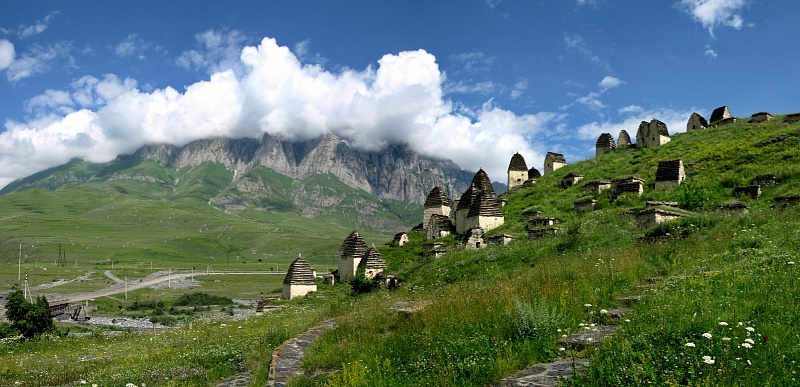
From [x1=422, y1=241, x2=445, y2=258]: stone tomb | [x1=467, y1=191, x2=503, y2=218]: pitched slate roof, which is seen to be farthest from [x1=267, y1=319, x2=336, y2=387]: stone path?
[x1=467, y1=191, x2=503, y2=218]: pitched slate roof

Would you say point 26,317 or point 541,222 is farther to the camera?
point 26,317

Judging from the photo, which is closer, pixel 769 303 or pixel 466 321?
pixel 769 303

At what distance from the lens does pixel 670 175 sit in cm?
3656

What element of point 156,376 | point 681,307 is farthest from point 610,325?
point 156,376

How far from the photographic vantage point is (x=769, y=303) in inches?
313

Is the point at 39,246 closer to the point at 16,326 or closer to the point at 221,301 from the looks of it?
the point at 221,301

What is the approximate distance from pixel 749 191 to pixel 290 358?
101 feet

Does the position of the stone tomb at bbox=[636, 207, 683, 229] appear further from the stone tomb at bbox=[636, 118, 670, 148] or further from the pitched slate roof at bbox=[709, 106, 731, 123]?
the pitched slate roof at bbox=[709, 106, 731, 123]

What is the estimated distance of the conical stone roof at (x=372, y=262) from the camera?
4203 centimetres

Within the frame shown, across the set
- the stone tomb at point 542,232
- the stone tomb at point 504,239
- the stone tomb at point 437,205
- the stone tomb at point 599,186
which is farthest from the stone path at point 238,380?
the stone tomb at point 437,205

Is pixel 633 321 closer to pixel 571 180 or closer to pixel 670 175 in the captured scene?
pixel 670 175

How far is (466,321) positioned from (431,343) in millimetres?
1082

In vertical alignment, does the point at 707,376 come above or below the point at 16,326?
above

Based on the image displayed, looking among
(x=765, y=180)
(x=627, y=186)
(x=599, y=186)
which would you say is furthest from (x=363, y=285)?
(x=765, y=180)
